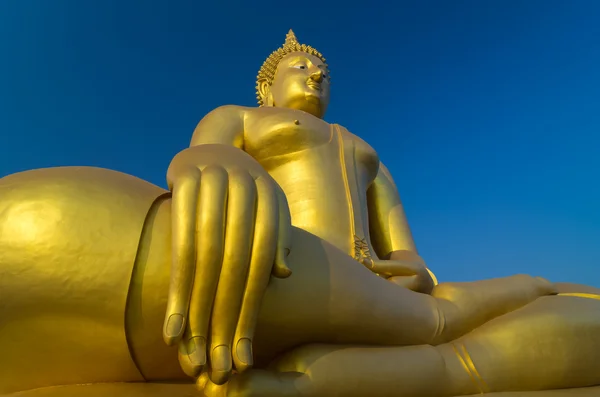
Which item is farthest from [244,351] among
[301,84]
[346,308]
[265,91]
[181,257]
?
[265,91]

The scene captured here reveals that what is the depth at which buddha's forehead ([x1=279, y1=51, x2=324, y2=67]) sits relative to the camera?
3287mm

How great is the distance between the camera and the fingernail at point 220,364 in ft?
3.51

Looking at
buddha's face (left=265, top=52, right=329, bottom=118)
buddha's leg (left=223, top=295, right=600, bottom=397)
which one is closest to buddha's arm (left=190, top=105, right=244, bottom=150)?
buddha's face (left=265, top=52, right=329, bottom=118)

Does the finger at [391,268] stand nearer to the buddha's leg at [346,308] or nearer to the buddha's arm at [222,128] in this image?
the buddha's leg at [346,308]

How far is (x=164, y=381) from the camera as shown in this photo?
1429 millimetres

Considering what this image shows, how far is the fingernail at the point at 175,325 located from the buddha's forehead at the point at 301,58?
8.32 ft

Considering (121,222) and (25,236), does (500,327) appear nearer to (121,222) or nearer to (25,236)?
(121,222)

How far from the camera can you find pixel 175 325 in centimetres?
105

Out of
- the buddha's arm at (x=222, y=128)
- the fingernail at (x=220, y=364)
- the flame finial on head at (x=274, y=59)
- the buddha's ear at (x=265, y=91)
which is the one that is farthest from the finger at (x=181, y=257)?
the flame finial on head at (x=274, y=59)

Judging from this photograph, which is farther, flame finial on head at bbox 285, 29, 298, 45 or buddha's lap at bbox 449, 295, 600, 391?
flame finial on head at bbox 285, 29, 298, 45

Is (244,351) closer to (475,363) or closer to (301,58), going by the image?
(475,363)

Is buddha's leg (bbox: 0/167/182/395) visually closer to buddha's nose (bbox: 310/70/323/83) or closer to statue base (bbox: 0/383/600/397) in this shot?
statue base (bbox: 0/383/600/397)

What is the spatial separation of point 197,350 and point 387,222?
191 centimetres

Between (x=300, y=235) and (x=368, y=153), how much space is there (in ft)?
4.68
